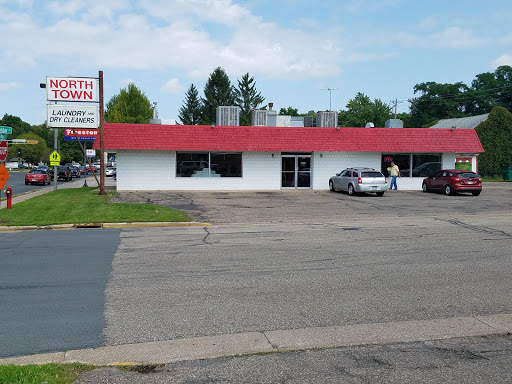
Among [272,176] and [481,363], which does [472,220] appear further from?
[272,176]

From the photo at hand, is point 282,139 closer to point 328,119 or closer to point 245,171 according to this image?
point 245,171

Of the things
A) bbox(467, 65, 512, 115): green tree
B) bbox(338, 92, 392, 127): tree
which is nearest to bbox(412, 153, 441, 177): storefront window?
bbox(338, 92, 392, 127): tree

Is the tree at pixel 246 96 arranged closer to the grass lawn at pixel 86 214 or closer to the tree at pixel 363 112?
the tree at pixel 363 112

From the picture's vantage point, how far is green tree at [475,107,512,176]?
49.0 m

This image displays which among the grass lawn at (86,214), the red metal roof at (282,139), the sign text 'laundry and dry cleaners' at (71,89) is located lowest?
the grass lawn at (86,214)

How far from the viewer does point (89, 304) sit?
6.82m

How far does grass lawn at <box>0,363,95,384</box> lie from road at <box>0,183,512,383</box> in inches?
13.3

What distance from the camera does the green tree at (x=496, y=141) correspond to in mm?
49031

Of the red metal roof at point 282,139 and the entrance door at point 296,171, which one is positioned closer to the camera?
→ the red metal roof at point 282,139

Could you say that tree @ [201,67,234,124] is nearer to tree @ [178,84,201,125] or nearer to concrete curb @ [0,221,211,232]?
tree @ [178,84,201,125]

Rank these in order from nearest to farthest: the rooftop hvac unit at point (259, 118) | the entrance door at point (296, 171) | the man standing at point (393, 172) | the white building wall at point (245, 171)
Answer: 1. the white building wall at point (245, 171)
2. the man standing at point (393, 172)
3. the entrance door at point (296, 171)
4. the rooftop hvac unit at point (259, 118)

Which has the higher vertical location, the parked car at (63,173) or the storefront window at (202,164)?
the storefront window at (202,164)

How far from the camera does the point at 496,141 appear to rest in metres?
49.2

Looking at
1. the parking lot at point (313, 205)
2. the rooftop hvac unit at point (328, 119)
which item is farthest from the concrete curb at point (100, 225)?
the rooftop hvac unit at point (328, 119)
